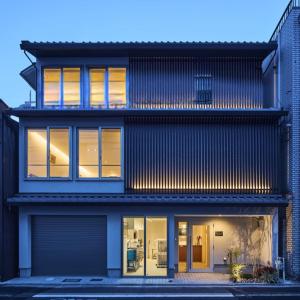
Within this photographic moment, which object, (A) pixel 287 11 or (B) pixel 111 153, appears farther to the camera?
(B) pixel 111 153

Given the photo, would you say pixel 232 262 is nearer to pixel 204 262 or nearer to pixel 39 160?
pixel 204 262

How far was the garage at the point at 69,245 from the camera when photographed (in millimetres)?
17688

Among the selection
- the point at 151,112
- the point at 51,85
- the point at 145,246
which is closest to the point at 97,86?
the point at 51,85

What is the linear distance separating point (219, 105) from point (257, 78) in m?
2.17

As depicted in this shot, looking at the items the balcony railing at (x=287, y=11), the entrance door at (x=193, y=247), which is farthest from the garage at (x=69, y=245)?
the balcony railing at (x=287, y=11)

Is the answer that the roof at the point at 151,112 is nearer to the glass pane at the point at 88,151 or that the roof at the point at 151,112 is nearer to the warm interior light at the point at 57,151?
the glass pane at the point at 88,151

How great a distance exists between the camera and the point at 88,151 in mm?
17922

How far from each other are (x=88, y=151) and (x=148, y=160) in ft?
8.92

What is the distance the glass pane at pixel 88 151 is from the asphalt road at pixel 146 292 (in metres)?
5.06

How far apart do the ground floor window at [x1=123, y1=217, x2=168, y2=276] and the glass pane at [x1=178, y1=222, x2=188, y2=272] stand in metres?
1.40

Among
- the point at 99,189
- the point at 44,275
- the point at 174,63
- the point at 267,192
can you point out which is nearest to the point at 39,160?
the point at 99,189

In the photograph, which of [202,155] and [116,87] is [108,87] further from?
[202,155]

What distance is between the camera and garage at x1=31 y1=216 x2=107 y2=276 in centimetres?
1769

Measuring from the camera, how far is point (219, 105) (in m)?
18.3
